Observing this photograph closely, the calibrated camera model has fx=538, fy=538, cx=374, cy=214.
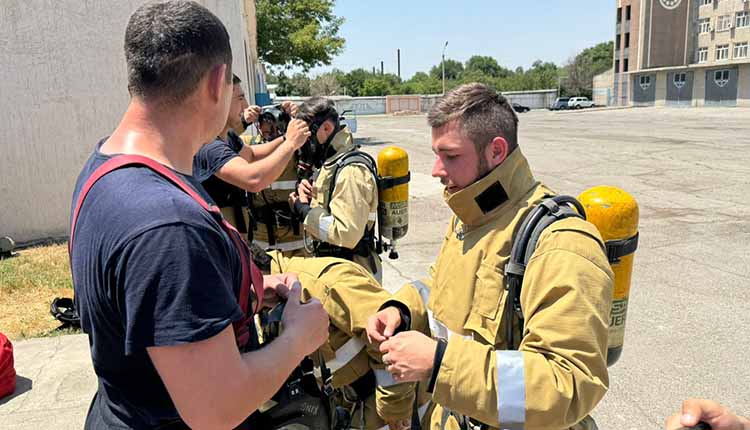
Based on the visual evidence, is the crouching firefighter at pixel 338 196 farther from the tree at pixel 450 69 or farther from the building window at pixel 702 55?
the tree at pixel 450 69

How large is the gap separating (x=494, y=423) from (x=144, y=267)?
1001 mm

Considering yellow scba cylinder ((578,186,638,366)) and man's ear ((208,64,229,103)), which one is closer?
man's ear ((208,64,229,103))

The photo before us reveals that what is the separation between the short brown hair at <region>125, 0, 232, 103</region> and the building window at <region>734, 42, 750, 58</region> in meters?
62.6

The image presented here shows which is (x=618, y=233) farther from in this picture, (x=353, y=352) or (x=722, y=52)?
(x=722, y=52)

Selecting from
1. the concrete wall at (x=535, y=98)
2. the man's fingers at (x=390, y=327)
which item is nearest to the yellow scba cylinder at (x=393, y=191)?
the man's fingers at (x=390, y=327)

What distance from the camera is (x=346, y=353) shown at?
2.15 meters

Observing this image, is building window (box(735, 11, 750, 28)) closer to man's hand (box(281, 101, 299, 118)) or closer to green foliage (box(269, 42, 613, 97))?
green foliage (box(269, 42, 613, 97))

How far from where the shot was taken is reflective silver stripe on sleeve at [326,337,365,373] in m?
2.14

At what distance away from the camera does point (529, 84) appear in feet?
250

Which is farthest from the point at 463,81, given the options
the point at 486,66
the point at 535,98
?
the point at 486,66

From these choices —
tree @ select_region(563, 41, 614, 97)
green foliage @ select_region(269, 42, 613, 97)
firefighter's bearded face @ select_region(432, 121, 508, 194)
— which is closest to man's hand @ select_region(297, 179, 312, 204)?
firefighter's bearded face @ select_region(432, 121, 508, 194)

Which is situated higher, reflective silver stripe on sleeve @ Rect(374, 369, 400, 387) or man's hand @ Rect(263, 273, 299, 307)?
man's hand @ Rect(263, 273, 299, 307)

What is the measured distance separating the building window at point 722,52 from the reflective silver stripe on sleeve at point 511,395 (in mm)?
63610

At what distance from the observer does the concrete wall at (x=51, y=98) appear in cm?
754
